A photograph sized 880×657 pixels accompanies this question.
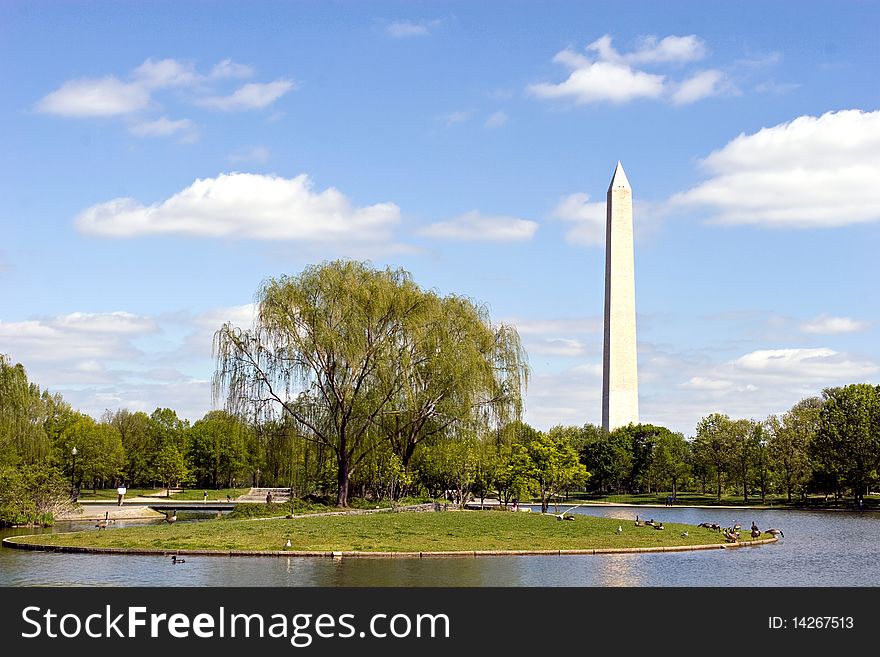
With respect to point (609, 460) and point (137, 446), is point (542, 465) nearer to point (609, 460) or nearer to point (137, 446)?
point (609, 460)

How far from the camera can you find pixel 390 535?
37.2 meters

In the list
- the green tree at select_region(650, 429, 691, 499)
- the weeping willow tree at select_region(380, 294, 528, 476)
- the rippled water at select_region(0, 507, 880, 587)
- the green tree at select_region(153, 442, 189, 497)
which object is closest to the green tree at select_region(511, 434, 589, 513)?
the weeping willow tree at select_region(380, 294, 528, 476)

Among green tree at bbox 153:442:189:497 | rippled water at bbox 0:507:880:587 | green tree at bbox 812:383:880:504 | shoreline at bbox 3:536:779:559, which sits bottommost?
rippled water at bbox 0:507:880:587

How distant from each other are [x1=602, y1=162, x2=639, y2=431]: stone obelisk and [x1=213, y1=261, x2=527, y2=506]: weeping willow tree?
3497cm

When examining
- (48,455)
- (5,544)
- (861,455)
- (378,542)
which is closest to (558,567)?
(378,542)

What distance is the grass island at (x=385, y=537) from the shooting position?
110 feet

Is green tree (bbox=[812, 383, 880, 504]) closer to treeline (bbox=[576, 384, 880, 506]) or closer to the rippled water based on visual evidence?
treeline (bbox=[576, 384, 880, 506])

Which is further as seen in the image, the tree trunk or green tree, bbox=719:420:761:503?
green tree, bbox=719:420:761:503

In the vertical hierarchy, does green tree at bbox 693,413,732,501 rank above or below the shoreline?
above

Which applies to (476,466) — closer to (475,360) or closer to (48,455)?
(475,360)

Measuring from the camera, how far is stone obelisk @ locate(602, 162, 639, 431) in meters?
85.0

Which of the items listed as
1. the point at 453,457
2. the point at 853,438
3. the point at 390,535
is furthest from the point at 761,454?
the point at 390,535
